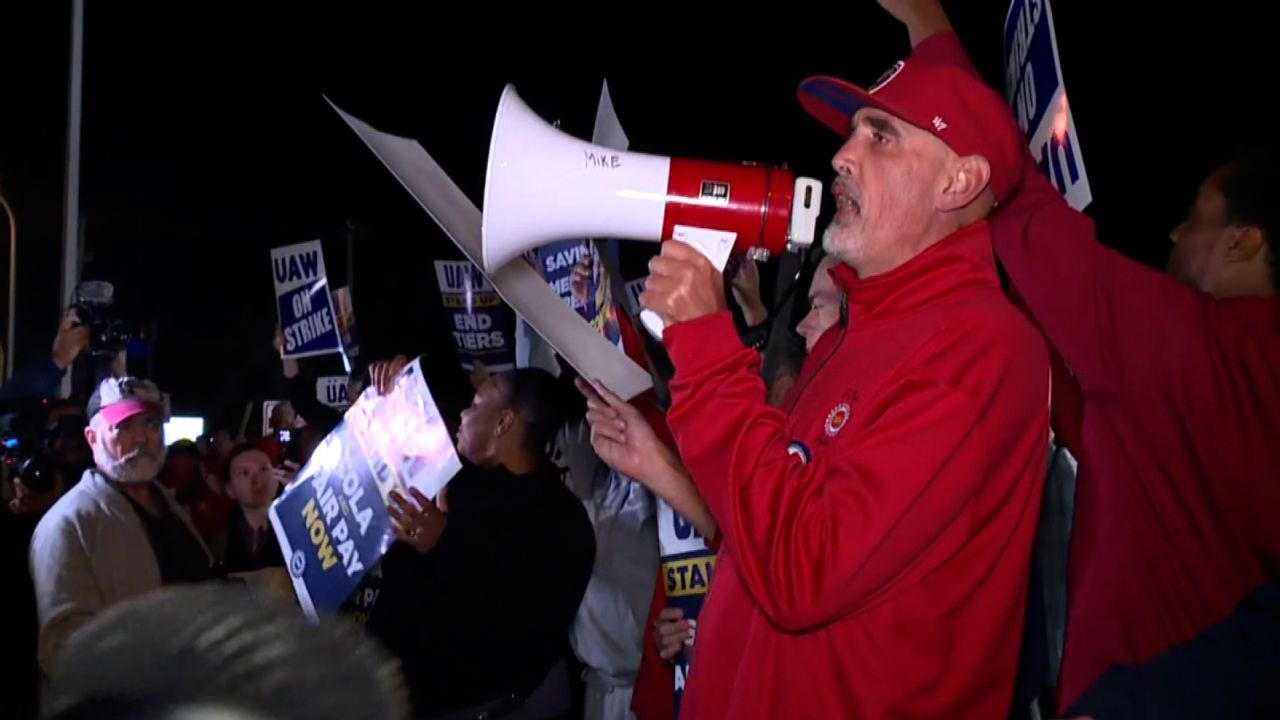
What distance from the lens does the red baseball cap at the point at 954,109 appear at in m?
1.64

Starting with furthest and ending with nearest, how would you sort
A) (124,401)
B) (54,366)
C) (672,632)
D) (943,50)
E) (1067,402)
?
(54,366)
(124,401)
(672,632)
(1067,402)
(943,50)

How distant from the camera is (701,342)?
153 cm

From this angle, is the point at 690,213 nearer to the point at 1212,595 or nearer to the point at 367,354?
the point at 1212,595

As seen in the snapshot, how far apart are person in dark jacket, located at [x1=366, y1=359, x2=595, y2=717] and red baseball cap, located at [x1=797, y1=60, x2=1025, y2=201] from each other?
63.9 inches

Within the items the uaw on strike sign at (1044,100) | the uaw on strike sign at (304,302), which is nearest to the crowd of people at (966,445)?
the uaw on strike sign at (1044,100)

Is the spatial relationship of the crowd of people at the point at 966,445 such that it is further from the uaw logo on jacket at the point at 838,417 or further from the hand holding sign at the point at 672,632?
the hand holding sign at the point at 672,632

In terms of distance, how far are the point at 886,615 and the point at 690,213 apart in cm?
65

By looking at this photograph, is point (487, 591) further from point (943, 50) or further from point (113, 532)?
point (943, 50)

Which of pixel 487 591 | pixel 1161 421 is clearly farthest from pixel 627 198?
pixel 487 591

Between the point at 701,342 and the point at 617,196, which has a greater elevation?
the point at 617,196

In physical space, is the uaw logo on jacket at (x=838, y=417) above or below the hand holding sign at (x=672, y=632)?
above

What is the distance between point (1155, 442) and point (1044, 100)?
0.80m

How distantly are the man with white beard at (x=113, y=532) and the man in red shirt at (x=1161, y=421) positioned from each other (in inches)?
110

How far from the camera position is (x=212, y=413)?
13.3 metres
